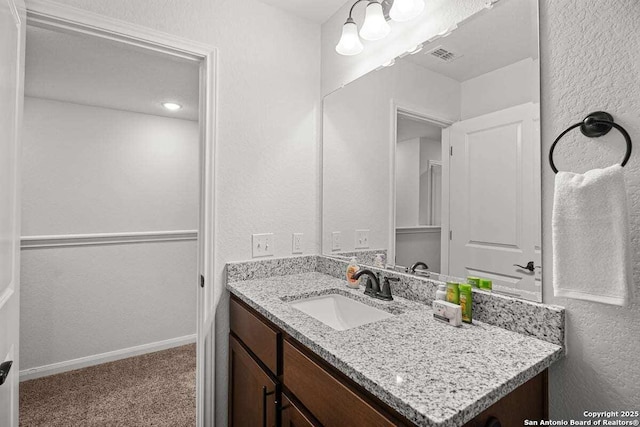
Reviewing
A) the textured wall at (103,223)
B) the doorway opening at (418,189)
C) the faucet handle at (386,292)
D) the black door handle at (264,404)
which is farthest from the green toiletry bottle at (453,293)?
the textured wall at (103,223)

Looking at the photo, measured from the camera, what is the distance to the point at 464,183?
1194 mm

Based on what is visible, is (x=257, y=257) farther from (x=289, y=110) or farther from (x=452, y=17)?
(x=452, y=17)

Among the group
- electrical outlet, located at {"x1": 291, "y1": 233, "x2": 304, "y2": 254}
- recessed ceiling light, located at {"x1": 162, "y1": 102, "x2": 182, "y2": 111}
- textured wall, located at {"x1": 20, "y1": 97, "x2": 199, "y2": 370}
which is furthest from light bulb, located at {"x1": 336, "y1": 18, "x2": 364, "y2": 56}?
textured wall, located at {"x1": 20, "y1": 97, "x2": 199, "y2": 370}

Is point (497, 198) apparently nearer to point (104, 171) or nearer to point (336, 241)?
point (336, 241)

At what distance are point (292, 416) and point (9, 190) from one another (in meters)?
1.13

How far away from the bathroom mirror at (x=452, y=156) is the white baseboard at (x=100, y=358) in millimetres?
2158

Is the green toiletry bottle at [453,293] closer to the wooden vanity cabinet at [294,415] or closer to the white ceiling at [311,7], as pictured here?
the wooden vanity cabinet at [294,415]

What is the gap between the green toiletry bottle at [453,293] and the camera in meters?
1.08

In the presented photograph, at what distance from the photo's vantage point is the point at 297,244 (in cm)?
183

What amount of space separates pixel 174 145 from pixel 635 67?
10.7 ft

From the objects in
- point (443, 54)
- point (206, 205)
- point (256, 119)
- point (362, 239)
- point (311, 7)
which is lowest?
point (362, 239)

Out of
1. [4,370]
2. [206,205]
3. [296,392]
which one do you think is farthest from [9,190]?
[296,392]

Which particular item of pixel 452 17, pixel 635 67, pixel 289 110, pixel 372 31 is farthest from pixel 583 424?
pixel 289 110

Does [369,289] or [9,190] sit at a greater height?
[9,190]
